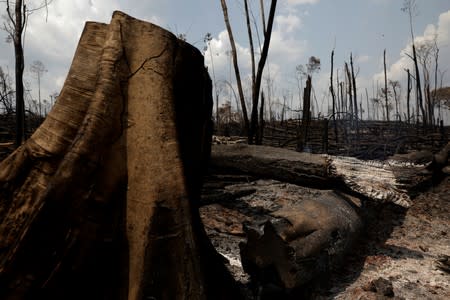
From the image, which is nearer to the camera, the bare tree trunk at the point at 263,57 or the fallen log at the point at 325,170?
the fallen log at the point at 325,170

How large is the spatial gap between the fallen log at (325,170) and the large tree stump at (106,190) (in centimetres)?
213

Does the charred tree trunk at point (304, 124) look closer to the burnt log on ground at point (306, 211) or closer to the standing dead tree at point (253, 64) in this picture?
the standing dead tree at point (253, 64)

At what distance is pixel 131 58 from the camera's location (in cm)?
148

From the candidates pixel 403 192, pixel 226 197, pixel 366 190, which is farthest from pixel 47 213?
pixel 226 197

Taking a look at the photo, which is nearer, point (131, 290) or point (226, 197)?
point (131, 290)

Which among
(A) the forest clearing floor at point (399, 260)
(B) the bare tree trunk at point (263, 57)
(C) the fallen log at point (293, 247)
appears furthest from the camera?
(B) the bare tree trunk at point (263, 57)

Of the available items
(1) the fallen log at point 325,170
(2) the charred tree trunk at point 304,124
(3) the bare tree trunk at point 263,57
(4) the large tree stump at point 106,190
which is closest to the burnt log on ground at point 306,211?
(1) the fallen log at point 325,170

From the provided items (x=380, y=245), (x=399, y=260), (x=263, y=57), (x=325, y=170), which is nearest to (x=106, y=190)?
(x=325, y=170)

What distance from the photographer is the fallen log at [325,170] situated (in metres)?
2.95

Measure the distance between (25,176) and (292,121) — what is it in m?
13.2

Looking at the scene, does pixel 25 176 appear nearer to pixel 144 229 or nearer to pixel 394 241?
pixel 144 229

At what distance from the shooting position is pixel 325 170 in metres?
3.28

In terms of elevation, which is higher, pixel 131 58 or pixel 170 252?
pixel 131 58

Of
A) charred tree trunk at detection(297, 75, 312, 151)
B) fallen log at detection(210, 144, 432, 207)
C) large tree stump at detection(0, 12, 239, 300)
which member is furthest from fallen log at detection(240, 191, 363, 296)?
charred tree trunk at detection(297, 75, 312, 151)
